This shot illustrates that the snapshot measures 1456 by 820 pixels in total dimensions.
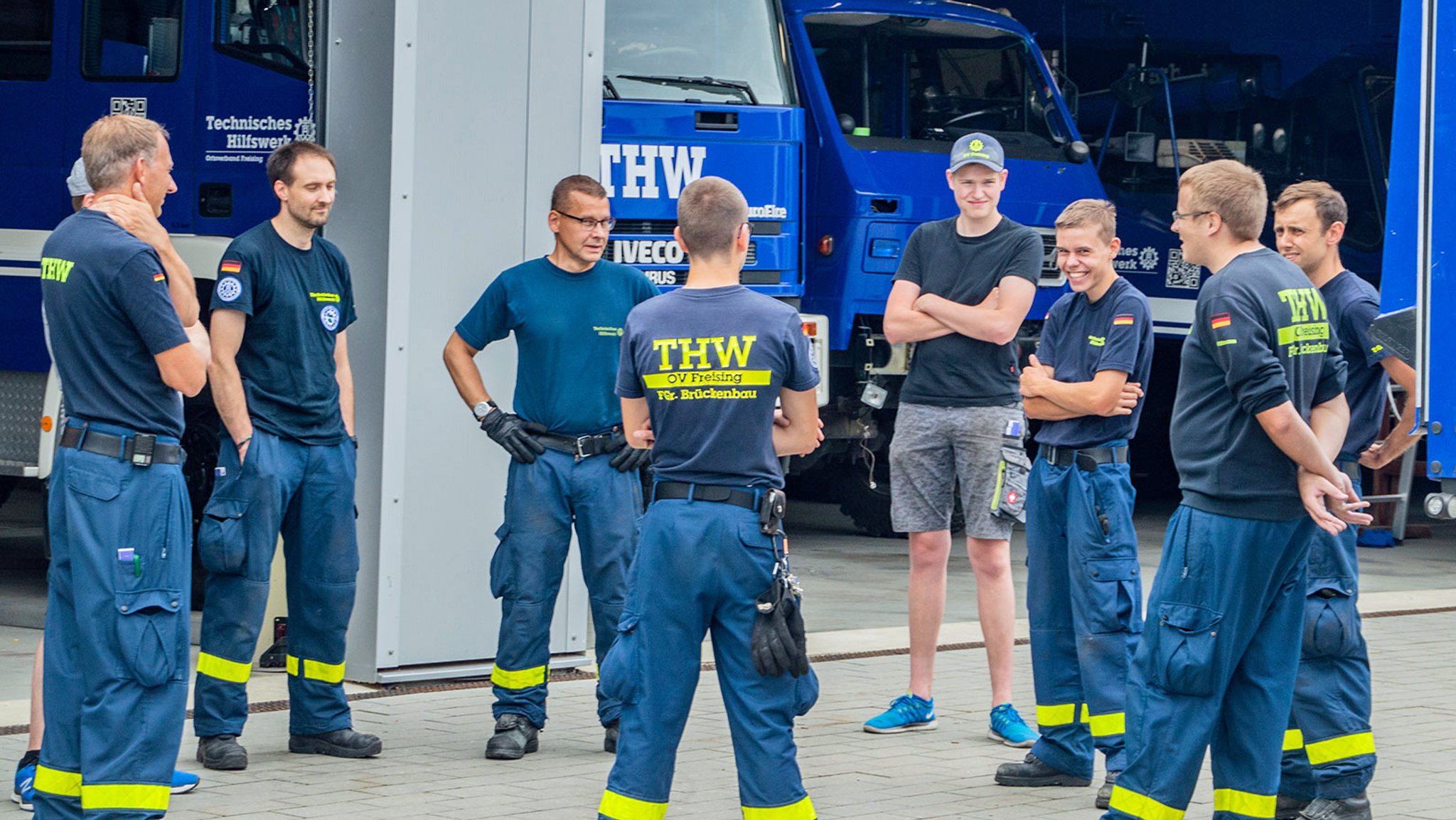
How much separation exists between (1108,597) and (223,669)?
9.19 feet

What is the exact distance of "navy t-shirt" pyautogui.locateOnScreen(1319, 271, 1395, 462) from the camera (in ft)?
→ 19.7

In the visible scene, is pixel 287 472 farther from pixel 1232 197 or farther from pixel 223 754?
pixel 1232 197

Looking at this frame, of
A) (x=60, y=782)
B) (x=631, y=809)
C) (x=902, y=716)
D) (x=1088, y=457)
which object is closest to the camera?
(x=631, y=809)

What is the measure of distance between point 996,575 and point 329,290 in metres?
2.48

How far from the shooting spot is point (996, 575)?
699 centimetres

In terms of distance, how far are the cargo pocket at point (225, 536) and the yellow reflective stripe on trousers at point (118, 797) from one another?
4.48ft

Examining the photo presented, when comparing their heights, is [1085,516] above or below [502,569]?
above

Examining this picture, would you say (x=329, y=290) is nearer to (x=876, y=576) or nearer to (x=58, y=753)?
(x=58, y=753)

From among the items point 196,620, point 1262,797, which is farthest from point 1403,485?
point 196,620

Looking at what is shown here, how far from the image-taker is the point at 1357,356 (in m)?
6.01

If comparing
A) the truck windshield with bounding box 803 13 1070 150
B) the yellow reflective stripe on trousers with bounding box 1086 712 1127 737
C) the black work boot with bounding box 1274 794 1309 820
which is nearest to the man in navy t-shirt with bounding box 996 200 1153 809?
the yellow reflective stripe on trousers with bounding box 1086 712 1127 737

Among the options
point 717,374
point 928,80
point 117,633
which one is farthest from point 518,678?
point 928,80

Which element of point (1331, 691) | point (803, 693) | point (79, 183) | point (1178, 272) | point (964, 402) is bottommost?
point (1331, 691)

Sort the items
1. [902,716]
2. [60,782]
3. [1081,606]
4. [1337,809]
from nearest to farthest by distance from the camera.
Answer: [60,782] < [1337,809] < [1081,606] < [902,716]
